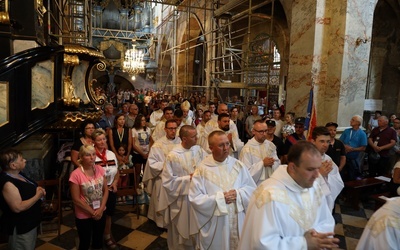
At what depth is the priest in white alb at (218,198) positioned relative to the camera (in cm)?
320

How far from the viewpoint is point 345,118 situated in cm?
692

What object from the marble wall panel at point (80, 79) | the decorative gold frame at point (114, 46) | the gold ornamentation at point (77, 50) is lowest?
the marble wall panel at point (80, 79)

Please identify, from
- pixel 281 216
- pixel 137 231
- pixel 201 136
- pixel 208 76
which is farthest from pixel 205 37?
pixel 281 216

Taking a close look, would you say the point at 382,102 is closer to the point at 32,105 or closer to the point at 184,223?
the point at 184,223

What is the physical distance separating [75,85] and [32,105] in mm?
930

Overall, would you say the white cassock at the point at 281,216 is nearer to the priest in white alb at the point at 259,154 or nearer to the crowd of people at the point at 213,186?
the crowd of people at the point at 213,186

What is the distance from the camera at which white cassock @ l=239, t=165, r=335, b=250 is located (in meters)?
2.09

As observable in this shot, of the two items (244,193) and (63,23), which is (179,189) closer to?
(244,193)

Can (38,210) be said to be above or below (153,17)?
below

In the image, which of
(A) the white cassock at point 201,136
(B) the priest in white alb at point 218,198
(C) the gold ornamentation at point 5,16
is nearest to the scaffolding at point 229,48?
(A) the white cassock at point 201,136

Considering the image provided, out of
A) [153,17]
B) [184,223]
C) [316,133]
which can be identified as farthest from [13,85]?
[153,17]

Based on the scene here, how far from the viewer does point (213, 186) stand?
329 centimetres

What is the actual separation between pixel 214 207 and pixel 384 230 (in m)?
1.51

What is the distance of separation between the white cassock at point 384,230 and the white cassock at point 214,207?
1.17 metres
